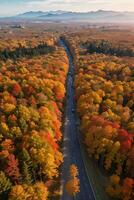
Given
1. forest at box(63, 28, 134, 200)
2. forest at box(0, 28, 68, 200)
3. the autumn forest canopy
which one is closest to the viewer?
forest at box(0, 28, 68, 200)

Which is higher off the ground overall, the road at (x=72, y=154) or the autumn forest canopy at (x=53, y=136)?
the autumn forest canopy at (x=53, y=136)

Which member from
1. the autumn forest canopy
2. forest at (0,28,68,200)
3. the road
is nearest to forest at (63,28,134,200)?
the autumn forest canopy

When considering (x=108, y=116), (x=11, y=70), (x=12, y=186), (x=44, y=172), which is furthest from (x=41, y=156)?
(x=11, y=70)

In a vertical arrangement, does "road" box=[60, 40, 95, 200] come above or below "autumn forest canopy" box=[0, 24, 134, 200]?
below

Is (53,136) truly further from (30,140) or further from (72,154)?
(30,140)

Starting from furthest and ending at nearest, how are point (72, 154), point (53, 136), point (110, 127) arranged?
point (53, 136) < point (72, 154) < point (110, 127)

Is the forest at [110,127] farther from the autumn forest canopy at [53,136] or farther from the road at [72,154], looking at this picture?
the road at [72,154]

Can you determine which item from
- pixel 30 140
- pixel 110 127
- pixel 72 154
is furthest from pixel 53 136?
pixel 110 127

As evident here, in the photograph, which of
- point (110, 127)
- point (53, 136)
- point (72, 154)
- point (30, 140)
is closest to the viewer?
point (30, 140)

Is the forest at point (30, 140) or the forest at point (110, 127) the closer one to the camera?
the forest at point (30, 140)

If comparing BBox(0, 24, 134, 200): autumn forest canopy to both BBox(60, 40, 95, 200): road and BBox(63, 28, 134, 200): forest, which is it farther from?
BBox(60, 40, 95, 200): road

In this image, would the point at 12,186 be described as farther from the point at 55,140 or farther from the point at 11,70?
the point at 11,70

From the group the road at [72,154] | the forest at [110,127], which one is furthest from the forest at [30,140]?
the forest at [110,127]
